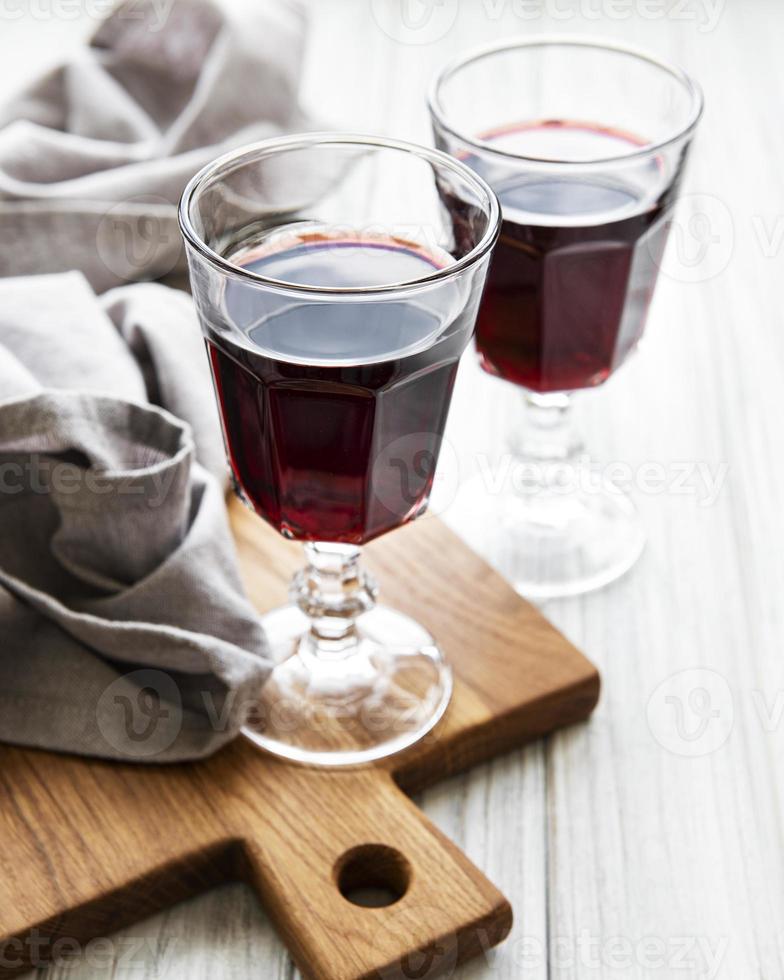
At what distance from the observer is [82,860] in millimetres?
889

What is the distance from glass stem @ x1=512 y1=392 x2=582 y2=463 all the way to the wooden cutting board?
0.26 metres

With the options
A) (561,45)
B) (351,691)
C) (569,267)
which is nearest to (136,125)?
(561,45)

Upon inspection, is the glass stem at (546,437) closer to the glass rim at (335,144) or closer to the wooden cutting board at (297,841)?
the wooden cutting board at (297,841)

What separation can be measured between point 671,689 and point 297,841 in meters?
0.34

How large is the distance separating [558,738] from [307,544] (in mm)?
241

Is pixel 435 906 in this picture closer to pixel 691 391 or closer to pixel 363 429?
pixel 363 429

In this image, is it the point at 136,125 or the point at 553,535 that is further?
the point at 136,125

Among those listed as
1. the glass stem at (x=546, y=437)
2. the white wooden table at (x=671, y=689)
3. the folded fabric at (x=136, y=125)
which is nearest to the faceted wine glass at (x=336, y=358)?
the white wooden table at (x=671, y=689)

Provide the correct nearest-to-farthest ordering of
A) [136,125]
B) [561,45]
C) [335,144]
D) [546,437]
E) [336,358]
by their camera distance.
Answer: [336,358]
[335,144]
[561,45]
[546,437]
[136,125]

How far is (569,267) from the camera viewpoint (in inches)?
41.6

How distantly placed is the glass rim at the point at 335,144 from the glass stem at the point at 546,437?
1.19 feet

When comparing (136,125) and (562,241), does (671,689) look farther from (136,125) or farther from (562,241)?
(136,125)

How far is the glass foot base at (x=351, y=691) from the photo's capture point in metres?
0.99

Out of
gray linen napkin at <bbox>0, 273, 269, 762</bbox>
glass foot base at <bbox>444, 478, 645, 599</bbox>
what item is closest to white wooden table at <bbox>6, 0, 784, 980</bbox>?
glass foot base at <bbox>444, 478, 645, 599</bbox>
